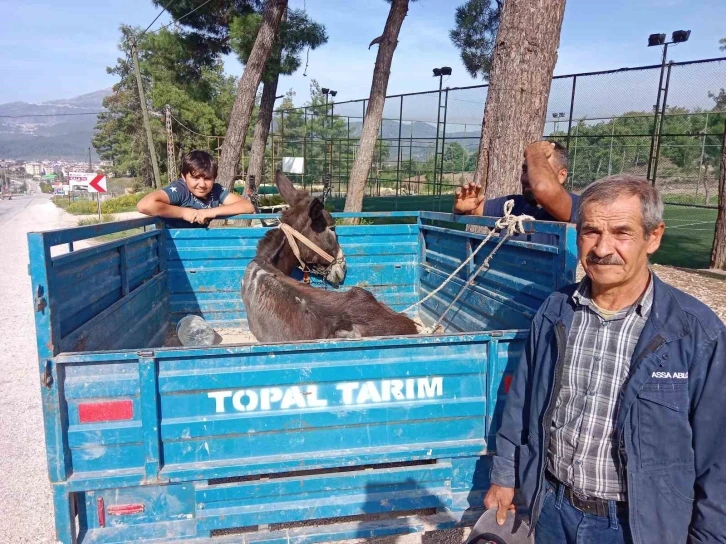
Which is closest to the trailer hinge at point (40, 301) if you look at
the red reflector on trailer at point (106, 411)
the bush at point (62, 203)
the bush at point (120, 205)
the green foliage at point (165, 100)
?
the red reflector on trailer at point (106, 411)

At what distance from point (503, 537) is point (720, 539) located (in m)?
0.74

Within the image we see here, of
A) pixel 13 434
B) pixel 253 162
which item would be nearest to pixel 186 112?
pixel 253 162

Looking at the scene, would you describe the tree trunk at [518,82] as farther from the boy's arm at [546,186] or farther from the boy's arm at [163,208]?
the boy's arm at [163,208]

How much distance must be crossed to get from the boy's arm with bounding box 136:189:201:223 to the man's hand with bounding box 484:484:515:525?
10.9 feet

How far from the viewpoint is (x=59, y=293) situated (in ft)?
7.57

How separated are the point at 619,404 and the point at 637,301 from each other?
0.37 m

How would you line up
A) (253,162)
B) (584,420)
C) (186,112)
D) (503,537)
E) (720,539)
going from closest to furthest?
(720,539) < (584,420) < (503,537) < (253,162) < (186,112)

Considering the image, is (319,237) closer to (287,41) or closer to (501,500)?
(501,500)

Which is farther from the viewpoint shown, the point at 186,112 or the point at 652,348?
the point at 186,112

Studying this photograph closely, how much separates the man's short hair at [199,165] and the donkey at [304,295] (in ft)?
2.50

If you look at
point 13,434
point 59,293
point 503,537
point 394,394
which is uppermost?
point 59,293

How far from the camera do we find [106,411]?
82.2 inches

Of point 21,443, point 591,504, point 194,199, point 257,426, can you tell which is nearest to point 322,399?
point 257,426

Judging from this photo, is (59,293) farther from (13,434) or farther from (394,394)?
(13,434)
